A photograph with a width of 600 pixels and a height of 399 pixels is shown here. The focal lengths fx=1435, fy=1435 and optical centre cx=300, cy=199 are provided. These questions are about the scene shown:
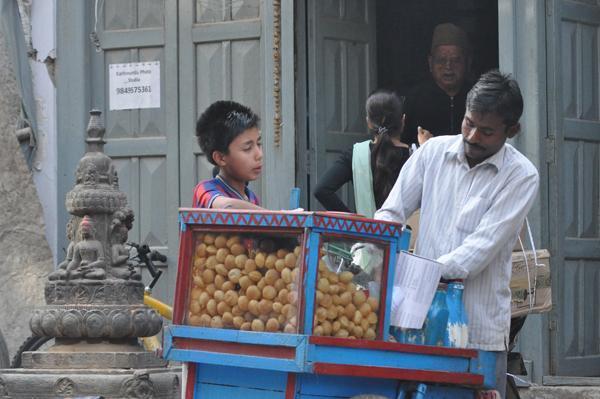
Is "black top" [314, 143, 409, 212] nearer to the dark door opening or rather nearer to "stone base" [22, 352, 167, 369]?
"stone base" [22, 352, 167, 369]

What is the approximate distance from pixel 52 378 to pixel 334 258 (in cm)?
320

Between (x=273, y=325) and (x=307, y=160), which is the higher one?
(x=307, y=160)

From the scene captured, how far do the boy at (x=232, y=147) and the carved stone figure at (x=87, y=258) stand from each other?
2.38 metres

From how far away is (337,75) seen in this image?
9664mm

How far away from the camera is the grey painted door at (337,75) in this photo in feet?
31.2

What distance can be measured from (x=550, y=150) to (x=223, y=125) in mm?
3354

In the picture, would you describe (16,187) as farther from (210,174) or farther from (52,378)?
(52,378)

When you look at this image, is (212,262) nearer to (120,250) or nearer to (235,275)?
(235,275)

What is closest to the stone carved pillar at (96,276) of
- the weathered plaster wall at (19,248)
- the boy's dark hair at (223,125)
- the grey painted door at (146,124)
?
the grey painted door at (146,124)

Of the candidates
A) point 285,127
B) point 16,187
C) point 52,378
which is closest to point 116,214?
point 52,378

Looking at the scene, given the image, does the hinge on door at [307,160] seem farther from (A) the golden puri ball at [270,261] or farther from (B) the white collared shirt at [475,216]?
(A) the golden puri ball at [270,261]

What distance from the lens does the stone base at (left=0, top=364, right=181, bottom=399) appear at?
7461 mm

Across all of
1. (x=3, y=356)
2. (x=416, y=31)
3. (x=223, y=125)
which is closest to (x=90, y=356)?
(x=3, y=356)

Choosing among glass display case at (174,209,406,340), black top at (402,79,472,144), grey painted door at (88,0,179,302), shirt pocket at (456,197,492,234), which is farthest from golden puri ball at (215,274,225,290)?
black top at (402,79,472,144)
